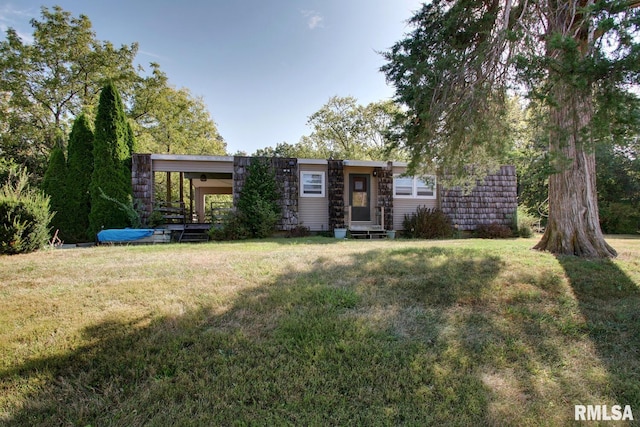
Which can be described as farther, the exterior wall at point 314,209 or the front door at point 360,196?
the front door at point 360,196

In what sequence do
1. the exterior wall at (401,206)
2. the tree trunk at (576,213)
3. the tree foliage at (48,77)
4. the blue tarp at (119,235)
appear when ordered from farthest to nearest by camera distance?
the tree foliage at (48,77) → the exterior wall at (401,206) → the blue tarp at (119,235) → the tree trunk at (576,213)

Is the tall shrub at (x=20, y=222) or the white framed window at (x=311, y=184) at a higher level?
the white framed window at (x=311, y=184)

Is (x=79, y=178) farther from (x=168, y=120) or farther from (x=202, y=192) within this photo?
(x=168, y=120)

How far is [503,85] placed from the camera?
204 inches

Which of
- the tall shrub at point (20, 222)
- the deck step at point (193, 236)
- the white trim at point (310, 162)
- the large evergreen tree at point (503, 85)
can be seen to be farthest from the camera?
the white trim at point (310, 162)

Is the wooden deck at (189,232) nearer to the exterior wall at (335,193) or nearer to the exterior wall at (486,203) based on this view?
the exterior wall at (335,193)

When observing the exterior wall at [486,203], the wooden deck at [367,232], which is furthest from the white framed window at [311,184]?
the exterior wall at [486,203]

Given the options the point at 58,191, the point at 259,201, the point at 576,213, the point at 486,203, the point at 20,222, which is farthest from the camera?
the point at 486,203

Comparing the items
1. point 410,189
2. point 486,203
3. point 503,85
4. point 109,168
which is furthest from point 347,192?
point 109,168

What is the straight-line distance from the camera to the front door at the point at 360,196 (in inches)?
492

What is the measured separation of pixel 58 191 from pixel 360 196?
11.3 m

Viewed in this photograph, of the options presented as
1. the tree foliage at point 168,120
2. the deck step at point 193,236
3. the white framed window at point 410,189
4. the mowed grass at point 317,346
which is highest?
the tree foliage at point 168,120

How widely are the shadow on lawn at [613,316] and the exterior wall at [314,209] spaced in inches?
316

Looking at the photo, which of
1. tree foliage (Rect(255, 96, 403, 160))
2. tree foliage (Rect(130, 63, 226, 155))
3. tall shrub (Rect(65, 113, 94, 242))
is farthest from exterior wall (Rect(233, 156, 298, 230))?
tree foliage (Rect(255, 96, 403, 160))
